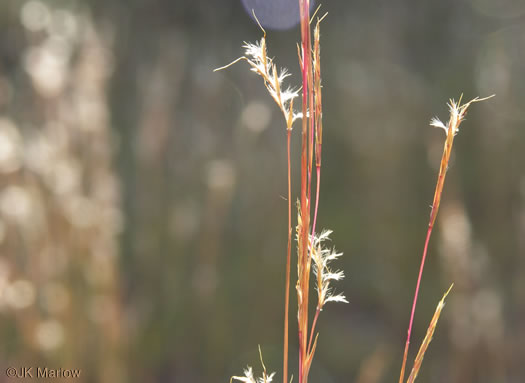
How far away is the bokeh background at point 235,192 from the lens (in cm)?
126

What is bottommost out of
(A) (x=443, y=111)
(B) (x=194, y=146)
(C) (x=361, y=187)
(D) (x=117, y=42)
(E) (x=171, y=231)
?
(E) (x=171, y=231)

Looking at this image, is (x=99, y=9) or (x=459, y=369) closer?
(x=459, y=369)

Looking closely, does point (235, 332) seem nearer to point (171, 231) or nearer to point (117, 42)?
point (171, 231)

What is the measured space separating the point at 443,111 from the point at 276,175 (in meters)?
0.96

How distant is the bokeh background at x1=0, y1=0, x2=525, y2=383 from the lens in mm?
1257

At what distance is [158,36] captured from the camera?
329 centimetres

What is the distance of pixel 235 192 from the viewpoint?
7.61 feet

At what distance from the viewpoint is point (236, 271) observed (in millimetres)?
2096

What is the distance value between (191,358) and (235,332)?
191 millimetres

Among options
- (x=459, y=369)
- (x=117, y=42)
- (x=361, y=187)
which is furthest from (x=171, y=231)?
(x=117, y=42)

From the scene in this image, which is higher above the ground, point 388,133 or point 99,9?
point 99,9

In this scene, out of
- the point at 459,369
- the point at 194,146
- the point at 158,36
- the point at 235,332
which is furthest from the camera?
the point at 158,36

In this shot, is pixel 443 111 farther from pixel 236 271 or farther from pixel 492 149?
pixel 236 271

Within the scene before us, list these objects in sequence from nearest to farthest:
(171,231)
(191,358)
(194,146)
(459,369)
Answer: (459,369), (191,358), (171,231), (194,146)
